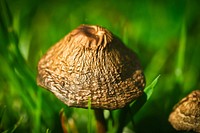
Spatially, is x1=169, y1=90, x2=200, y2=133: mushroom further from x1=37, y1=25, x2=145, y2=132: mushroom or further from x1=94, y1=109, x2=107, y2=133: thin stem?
x1=94, y1=109, x2=107, y2=133: thin stem

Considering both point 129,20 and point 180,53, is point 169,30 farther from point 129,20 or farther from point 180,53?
point 180,53

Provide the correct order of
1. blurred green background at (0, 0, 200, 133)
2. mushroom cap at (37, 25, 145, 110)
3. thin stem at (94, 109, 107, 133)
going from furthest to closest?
blurred green background at (0, 0, 200, 133)
thin stem at (94, 109, 107, 133)
mushroom cap at (37, 25, 145, 110)

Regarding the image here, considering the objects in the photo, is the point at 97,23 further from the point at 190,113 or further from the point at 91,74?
the point at 190,113

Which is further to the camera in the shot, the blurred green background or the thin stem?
the blurred green background

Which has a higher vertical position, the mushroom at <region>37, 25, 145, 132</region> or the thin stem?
the mushroom at <region>37, 25, 145, 132</region>

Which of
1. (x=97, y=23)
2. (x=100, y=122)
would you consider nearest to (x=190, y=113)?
(x=100, y=122)

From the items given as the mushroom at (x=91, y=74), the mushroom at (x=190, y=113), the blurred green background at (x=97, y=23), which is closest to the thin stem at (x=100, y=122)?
the blurred green background at (x=97, y=23)

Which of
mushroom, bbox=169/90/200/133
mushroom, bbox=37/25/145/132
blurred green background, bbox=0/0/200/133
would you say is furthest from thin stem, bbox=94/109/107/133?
mushroom, bbox=169/90/200/133

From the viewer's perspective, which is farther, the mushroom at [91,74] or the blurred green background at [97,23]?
the blurred green background at [97,23]

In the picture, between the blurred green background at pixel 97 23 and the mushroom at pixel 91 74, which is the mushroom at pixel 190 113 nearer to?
the mushroom at pixel 91 74
